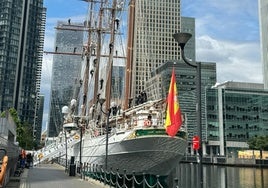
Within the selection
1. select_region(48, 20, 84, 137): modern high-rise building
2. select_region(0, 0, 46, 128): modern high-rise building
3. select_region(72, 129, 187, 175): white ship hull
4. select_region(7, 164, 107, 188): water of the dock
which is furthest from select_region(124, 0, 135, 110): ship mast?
select_region(0, 0, 46, 128): modern high-rise building

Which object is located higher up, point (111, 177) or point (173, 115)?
point (173, 115)

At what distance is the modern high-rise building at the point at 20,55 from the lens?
124938 millimetres

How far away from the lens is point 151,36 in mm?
42344

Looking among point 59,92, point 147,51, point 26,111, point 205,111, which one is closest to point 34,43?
point 26,111

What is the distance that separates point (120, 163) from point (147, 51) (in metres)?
13.6

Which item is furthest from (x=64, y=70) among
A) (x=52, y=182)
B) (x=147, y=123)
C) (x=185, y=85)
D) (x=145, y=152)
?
(x=52, y=182)

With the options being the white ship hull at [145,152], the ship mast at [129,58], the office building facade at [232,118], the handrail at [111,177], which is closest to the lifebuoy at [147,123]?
the white ship hull at [145,152]

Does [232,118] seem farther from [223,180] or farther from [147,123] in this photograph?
[147,123]

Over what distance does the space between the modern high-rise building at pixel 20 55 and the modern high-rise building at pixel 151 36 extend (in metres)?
81.7

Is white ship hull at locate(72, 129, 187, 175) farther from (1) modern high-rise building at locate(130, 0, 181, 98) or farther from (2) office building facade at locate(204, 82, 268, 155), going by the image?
(2) office building facade at locate(204, 82, 268, 155)

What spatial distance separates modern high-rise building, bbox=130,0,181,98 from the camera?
39003mm

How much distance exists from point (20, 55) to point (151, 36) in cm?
9974

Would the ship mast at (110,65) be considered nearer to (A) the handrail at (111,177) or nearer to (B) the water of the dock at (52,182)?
(A) the handrail at (111,177)

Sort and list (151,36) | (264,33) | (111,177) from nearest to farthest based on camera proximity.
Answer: (111,177)
(151,36)
(264,33)
